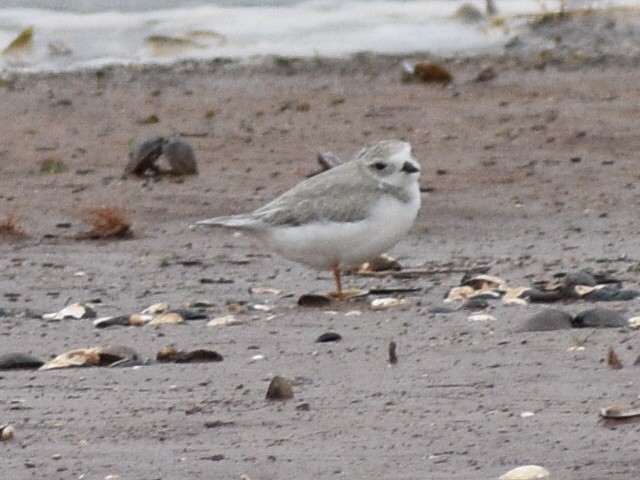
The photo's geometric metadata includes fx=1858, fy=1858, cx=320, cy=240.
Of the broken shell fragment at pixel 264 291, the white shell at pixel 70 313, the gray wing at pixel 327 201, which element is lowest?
the broken shell fragment at pixel 264 291

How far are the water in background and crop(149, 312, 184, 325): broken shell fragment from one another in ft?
25.7

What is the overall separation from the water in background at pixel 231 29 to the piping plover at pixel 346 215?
715 centimetres

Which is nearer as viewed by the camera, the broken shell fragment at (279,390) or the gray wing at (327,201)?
the broken shell fragment at (279,390)

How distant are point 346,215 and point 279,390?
212 centimetres

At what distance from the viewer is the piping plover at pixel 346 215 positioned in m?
7.28

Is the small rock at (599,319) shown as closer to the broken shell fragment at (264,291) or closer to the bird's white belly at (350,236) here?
the bird's white belly at (350,236)

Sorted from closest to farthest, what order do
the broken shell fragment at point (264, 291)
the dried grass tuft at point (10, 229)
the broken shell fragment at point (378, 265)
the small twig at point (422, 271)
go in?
the broken shell fragment at point (264, 291), the small twig at point (422, 271), the broken shell fragment at point (378, 265), the dried grass tuft at point (10, 229)

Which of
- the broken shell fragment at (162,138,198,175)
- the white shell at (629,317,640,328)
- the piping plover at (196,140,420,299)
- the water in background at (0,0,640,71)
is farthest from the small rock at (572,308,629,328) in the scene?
the water in background at (0,0,640,71)

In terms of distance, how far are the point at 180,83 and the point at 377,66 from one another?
58.4 inches

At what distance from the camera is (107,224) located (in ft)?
29.9

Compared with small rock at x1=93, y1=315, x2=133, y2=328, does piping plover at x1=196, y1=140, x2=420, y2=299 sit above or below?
above

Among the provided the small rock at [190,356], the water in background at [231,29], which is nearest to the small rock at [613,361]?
the small rock at [190,356]

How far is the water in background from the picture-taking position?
14969 mm

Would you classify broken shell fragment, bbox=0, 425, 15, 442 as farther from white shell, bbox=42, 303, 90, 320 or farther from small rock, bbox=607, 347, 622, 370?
white shell, bbox=42, 303, 90, 320
